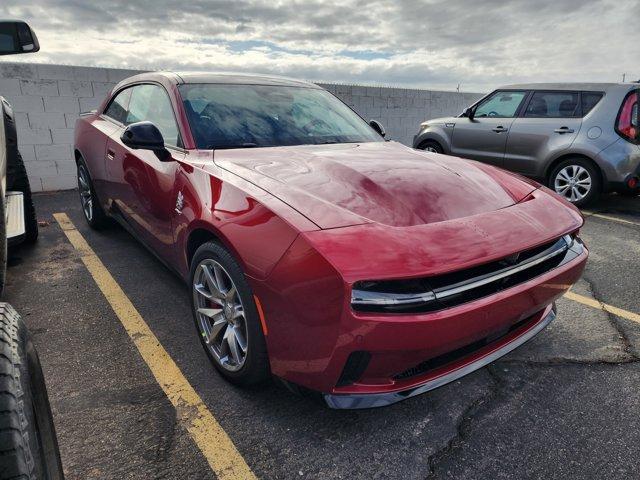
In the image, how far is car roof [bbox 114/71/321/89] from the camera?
3.10m

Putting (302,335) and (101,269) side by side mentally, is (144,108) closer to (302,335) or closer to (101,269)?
(101,269)

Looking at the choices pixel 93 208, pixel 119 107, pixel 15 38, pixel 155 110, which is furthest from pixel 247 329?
pixel 93 208

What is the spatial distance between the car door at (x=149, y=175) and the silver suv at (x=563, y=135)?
5.31 m

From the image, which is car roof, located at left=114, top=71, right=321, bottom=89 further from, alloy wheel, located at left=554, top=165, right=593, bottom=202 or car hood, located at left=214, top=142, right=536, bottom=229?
alloy wheel, located at left=554, top=165, right=593, bottom=202

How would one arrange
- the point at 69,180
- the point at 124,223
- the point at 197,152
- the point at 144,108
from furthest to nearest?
the point at 69,180
the point at 124,223
the point at 144,108
the point at 197,152

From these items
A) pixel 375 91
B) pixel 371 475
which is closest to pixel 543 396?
pixel 371 475

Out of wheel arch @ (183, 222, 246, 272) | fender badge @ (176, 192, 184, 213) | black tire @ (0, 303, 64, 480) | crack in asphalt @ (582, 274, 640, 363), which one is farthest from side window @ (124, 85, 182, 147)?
crack in asphalt @ (582, 274, 640, 363)

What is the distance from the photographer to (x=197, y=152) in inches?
104

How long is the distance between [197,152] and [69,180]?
17.1 ft

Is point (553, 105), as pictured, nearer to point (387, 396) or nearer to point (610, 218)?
point (610, 218)

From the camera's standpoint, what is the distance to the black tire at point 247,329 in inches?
77.3

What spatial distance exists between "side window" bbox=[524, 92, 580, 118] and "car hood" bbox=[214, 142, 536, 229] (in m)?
4.33

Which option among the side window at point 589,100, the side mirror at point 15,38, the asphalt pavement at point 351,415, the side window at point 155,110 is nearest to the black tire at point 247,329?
the asphalt pavement at point 351,415

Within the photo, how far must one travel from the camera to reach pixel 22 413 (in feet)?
3.72
